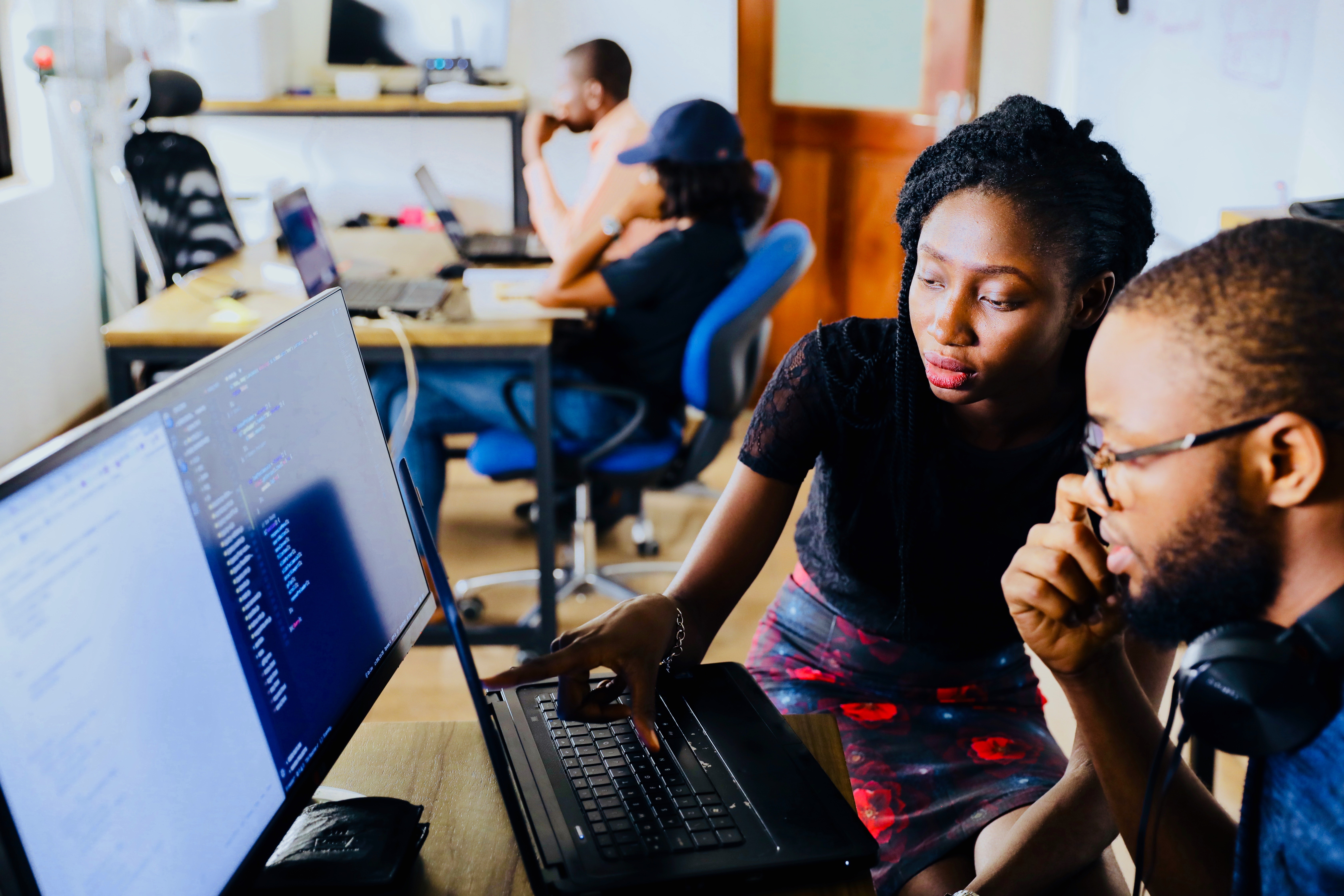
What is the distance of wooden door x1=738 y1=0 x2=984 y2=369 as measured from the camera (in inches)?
140

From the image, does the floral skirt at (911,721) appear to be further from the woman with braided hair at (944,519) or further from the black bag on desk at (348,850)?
the black bag on desk at (348,850)

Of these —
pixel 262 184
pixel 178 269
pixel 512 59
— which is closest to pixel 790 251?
pixel 178 269

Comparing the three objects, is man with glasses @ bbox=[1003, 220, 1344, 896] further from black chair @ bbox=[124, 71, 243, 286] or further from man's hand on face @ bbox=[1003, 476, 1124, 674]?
black chair @ bbox=[124, 71, 243, 286]

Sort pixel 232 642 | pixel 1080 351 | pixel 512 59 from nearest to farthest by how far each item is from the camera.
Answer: pixel 232 642, pixel 1080 351, pixel 512 59

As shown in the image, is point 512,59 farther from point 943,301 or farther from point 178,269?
point 943,301

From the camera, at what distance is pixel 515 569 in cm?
282

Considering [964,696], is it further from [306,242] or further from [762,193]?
[306,242]

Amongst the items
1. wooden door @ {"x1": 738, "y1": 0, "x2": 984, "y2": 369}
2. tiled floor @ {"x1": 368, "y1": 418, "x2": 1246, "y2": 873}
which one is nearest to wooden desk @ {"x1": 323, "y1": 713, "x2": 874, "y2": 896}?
tiled floor @ {"x1": 368, "y1": 418, "x2": 1246, "y2": 873}

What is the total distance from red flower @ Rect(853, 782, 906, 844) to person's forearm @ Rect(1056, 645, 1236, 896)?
0.24m

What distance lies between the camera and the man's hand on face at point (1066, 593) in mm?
868

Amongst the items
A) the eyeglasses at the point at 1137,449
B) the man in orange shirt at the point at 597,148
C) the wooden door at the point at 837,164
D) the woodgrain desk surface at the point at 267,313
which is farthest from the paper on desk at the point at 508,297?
the eyeglasses at the point at 1137,449

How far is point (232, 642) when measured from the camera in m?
0.67

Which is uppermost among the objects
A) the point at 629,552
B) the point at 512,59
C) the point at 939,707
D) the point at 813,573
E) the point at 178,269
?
the point at 512,59

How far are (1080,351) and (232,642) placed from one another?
90cm
